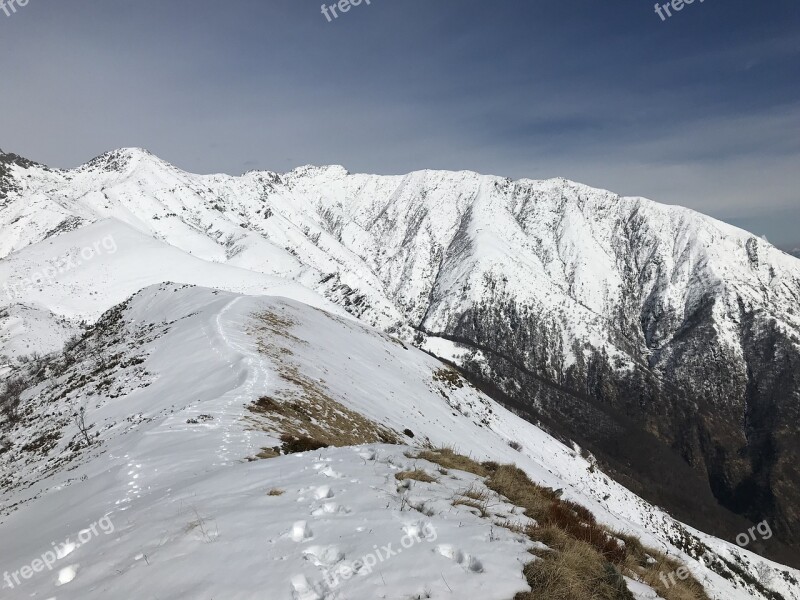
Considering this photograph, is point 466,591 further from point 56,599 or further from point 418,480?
point 56,599

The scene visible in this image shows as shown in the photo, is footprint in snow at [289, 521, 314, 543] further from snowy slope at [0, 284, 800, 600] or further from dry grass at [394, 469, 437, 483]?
dry grass at [394, 469, 437, 483]

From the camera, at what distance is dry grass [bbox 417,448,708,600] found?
590cm

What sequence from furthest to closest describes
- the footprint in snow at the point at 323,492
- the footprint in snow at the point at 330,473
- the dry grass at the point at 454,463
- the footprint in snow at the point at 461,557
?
the dry grass at the point at 454,463 < the footprint in snow at the point at 330,473 < the footprint in snow at the point at 323,492 < the footprint in snow at the point at 461,557

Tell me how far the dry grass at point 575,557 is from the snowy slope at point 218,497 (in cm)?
43

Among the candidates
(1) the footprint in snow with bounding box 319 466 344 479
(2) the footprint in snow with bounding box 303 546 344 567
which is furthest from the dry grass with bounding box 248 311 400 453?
(2) the footprint in snow with bounding box 303 546 344 567

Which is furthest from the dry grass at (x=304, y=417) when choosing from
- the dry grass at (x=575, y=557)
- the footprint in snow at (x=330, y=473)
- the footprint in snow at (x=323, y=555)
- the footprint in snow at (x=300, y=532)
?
the footprint in snow at (x=323, y=555)

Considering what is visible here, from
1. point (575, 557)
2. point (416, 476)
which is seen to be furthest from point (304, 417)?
point (575, 557)

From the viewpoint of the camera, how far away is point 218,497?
8648mm

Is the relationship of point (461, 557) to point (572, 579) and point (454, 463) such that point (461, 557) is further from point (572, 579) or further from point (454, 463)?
point (454, 463)

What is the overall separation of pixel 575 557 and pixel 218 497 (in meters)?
6.77

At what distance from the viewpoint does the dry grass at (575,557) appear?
19.4 feet

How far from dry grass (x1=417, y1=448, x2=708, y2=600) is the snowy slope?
16.9 inches

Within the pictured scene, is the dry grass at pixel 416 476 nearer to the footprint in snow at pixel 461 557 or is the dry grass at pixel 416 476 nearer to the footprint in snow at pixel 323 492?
the footprint in snow at pixel 323 492

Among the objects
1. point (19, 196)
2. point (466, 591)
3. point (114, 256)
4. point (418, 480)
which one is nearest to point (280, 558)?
point (466, 591)
